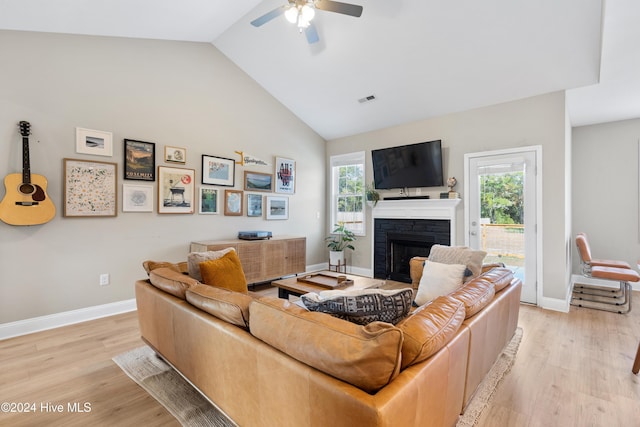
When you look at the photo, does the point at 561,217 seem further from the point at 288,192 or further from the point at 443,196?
the point at 288,192

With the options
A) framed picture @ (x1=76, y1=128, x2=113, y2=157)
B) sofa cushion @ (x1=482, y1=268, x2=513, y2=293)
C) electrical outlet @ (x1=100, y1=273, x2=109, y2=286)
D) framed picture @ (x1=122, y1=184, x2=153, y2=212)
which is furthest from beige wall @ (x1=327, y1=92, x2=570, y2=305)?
electrical outlet @ (x1=100, y1=273, x2=109, y2=286)

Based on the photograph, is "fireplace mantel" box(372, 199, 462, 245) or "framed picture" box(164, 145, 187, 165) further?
"fireplace mantel" box(372, 199, 462, 245)

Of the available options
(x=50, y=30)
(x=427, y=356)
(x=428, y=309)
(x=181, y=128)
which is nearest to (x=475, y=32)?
(x=428, y=309)

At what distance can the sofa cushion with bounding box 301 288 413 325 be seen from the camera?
1.34m

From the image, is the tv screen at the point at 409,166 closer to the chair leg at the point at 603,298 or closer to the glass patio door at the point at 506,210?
the glass patio door at the point at 506,210

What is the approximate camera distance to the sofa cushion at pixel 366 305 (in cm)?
134

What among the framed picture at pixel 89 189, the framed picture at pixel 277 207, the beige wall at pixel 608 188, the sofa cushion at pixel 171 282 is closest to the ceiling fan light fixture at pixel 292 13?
the sofa cushion at pixel 171 282

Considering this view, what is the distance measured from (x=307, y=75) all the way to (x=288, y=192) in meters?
1.97

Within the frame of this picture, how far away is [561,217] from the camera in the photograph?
3590mm

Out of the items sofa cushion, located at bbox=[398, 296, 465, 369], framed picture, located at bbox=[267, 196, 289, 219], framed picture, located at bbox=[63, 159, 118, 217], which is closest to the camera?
sofa cushion, located at bbox=[398, 296, 465, 369]

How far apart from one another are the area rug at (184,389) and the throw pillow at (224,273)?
701 mm

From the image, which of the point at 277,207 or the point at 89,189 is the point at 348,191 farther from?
the point at 89,189

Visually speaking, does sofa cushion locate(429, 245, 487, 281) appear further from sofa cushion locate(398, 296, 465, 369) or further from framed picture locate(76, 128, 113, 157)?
framed picture locate(76, 128, 113, 157)

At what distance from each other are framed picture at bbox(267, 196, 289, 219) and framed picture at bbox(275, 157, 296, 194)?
0.48 ft
